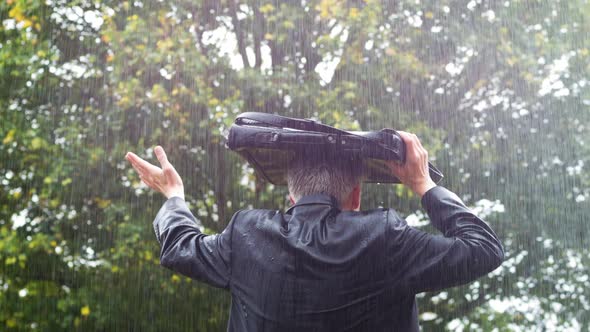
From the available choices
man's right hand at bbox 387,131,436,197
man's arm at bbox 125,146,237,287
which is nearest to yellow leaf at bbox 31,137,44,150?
man's arm at bbox 125,146,237,287

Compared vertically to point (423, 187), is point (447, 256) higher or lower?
lower

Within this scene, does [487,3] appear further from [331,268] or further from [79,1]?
[331,268]

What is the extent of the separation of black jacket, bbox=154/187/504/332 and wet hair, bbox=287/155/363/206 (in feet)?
0.27

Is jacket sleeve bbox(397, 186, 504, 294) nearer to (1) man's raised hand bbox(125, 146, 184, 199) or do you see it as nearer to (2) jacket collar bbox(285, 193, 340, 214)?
(2) jacket collar bbox(285, 193, 340, 214)

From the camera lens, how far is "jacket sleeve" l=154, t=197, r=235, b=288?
6.43 feet

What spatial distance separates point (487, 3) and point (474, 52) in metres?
0.82

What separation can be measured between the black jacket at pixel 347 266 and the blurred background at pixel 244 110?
7.07 meters

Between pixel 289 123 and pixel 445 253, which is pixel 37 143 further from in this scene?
pixel 445 253

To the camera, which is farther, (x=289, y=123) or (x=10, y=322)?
(x=10, y=322)

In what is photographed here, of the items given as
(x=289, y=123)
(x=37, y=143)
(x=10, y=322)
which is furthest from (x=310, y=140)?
(x=10, y=322)

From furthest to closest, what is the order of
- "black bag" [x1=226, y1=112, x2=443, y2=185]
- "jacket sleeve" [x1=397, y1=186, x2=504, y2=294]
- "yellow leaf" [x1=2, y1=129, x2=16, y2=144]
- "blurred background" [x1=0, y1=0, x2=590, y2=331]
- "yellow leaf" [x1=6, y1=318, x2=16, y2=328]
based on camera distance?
"yellow leaf" [x1=6, y1=318, x2=16, y2=328] < "yellow leaf" [x1=2, y1=129, x2=16, y2=144] < "blurred background" [x1=0, y1=0, x2=590, y2=331] < "black bag" [x1=226, y1=112, x2=443, y2=185] < "jacket sleeve" [x1=397, y1=186, x2=504, y2=294]

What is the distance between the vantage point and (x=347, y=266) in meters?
1.84

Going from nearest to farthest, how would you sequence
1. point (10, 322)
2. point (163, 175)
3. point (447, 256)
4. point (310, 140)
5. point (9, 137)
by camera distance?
point (447, 256), point (310, 140), point (163, 175), point (9, 137), point (10, 322)

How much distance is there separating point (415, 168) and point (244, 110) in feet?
24.0
